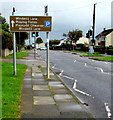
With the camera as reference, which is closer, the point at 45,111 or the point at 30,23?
the point at 45,111

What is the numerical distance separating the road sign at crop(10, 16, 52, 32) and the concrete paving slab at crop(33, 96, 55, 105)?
5233mm

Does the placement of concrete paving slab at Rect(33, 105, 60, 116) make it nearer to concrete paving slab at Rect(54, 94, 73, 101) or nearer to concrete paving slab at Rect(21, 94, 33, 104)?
concrete paving slab at Rect(21, 94, 33, 104)

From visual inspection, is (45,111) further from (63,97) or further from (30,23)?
(30,23)

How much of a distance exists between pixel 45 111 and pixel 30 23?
6.79 m

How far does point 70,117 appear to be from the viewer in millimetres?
5035

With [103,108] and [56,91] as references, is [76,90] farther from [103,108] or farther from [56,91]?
[103,108]

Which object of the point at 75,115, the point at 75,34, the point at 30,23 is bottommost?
the point at 75,115

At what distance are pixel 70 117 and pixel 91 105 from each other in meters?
1.45

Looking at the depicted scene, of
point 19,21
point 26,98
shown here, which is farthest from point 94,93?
point 19,21

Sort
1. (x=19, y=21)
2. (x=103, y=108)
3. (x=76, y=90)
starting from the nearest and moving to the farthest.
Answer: (x=103, y=108) → (x=76, y=90) → (x=19, y=21)

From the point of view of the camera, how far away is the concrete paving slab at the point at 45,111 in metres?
5.18

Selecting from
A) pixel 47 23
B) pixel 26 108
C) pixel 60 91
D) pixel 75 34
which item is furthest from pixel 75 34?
pixel 26 108

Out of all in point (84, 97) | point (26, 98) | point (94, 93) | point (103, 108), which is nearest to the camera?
point (103, 108)

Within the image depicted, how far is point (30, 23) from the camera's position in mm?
11219
